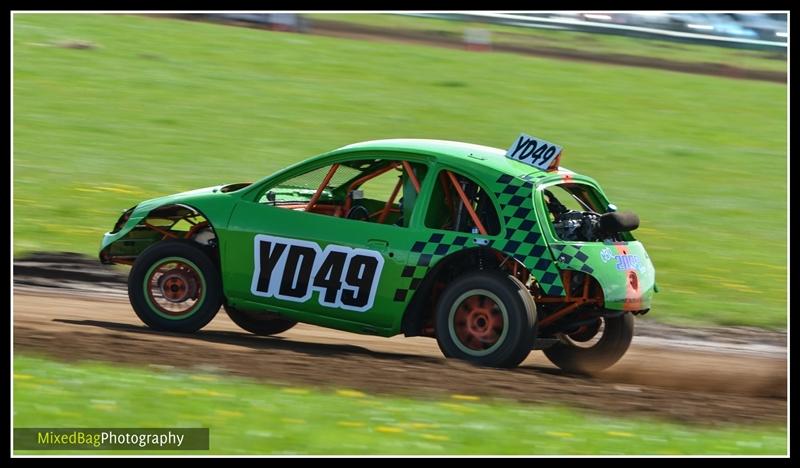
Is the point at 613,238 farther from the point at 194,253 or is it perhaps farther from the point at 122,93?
the point at 122,93

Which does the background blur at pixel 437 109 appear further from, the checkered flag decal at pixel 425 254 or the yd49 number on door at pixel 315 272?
the checkered flag decal at pixel 425 254

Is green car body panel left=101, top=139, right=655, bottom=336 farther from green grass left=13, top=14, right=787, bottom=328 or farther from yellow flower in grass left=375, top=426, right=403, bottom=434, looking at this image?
green grass left=13, top=14, right=787, bottom=328

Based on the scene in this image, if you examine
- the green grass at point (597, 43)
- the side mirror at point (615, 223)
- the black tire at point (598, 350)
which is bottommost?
the black tire at point (598, 350)

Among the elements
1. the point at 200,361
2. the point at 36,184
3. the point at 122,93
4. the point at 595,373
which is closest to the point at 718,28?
the point at 122,93

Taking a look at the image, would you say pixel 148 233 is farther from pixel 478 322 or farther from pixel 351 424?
pixel 351 424

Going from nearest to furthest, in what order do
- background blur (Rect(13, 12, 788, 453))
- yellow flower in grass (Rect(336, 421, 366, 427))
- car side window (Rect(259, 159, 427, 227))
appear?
yellow flower in grass (Rect(336, 421, 366, 427))
car side window (Rect(259, 159, 427, 227))
background blur (Rect(13, 12, 788, 453))

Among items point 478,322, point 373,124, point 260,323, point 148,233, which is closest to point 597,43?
point 373,124

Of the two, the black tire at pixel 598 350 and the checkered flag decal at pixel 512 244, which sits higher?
the checkered flag decal at pixel 512 244

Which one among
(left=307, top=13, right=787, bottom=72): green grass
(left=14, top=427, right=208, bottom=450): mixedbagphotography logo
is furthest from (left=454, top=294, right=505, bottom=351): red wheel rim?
(left=307, top=13, right=787, bottom=72): green grass

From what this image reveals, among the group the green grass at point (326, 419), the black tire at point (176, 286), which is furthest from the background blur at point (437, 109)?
the black tire at point (176, 286)

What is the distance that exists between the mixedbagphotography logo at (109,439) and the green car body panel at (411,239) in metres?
2.55

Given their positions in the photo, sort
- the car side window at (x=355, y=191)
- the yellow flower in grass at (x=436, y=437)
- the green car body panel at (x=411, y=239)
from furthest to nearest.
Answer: the car side window at (x=355, y=191) → the green car body panel at (x=411, y=239) → the yellow flower in grass at (x=436, y=437)

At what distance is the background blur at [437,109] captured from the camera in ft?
54.1

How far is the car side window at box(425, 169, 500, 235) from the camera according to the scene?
382 inches
